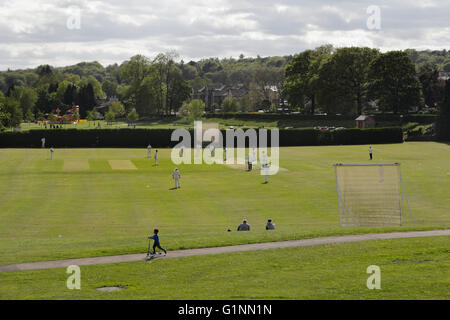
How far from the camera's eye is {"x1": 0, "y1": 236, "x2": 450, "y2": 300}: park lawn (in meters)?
17.2

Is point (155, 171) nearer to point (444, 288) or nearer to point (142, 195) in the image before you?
point (142, 195)

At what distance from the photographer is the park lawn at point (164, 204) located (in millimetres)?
25891

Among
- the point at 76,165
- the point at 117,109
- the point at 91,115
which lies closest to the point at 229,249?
the point at 76,165

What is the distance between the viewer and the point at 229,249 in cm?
2352

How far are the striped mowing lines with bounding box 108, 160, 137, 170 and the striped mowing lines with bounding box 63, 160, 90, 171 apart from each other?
2672 mm

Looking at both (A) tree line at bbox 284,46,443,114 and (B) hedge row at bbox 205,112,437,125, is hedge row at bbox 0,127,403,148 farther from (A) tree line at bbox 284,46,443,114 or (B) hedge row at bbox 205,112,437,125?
(A) tree line at bbox 284,46,443,114

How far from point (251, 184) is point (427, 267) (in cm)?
2772

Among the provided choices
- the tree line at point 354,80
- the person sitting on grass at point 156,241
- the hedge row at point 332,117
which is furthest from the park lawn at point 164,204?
the tree line at point 354,80

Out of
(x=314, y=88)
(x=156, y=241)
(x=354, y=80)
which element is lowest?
(x=156, y=241)

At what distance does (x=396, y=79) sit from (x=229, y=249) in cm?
9954

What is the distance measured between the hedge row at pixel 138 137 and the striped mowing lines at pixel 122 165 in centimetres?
2210

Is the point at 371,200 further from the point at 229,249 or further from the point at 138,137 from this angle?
the point at 138,137

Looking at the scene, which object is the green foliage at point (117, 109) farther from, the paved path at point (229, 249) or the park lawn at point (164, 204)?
the paved path at point (229, 249)
